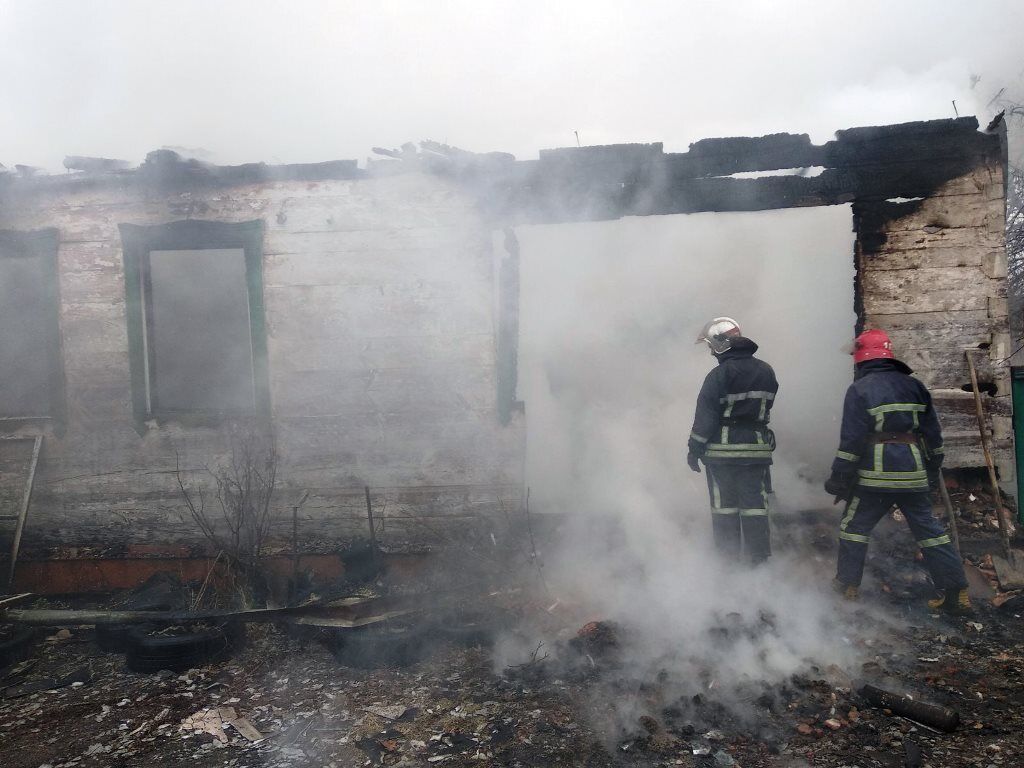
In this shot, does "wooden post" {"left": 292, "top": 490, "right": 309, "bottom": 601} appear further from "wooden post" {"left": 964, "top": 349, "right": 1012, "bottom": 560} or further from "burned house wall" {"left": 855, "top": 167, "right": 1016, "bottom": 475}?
"wooden post" {"left": 964, "top": 349, "right": 1012, "bottom": 560}

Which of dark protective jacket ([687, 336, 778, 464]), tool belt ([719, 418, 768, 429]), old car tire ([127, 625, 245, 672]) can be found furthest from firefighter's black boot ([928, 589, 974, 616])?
old car tire ([127, 625, 245, 672])

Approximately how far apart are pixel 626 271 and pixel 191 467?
5353mm

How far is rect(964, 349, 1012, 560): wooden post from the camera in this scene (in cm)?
519

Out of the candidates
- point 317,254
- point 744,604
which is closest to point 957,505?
point 744,604

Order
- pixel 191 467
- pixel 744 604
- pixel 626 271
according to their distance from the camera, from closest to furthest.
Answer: pixel 744 604
pixel 191 467
pixel 626 271

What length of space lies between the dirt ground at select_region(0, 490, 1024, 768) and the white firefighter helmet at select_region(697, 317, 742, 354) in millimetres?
2243

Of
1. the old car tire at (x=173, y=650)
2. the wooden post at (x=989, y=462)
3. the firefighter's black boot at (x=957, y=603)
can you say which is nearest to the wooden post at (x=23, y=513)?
the old car tire at (x=173, y=650)

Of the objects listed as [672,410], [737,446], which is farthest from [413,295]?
[672,410]

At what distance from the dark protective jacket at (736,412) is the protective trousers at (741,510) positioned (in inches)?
4.2

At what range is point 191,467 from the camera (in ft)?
21.2

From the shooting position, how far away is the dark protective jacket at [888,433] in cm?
465

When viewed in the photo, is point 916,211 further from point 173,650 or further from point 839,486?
point 173,650

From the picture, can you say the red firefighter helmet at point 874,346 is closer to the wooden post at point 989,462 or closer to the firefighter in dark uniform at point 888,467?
the firefighter in dark uniform at point 888,467

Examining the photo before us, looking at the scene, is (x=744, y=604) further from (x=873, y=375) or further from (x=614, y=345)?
(x=614, y=345)
